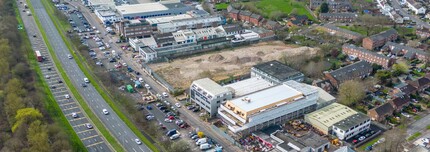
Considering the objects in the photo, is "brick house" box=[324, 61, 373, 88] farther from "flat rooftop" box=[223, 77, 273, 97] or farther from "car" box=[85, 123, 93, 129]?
"car" box=[85, 123, 93, 129]

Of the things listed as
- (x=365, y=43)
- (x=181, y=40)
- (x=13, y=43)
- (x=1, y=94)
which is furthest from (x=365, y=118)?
(x=13, y=43)

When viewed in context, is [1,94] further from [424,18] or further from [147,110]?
[424,18]

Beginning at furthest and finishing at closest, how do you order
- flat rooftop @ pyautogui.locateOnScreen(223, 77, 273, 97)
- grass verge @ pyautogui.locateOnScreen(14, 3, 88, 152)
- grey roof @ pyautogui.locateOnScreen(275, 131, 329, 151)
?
flat rooftop @ pyautogui.locateOnScreen(223, 77, 273, 97)
grass verge @ pyautogui.locateOnScreen(14, 3, 88, 152)
grey roof @ pyautogui.locateOnScreen(275, 131, 329, 151)

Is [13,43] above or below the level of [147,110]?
above

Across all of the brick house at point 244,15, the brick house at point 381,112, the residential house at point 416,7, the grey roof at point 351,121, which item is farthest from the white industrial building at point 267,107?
the residential house at point 416,7

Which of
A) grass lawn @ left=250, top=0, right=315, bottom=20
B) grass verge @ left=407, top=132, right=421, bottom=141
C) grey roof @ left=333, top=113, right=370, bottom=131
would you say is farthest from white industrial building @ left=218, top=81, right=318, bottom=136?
grass lawn @ left=250, top=0, right=315, bottom=20

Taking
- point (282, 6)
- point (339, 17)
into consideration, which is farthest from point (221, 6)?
point (339, 17)

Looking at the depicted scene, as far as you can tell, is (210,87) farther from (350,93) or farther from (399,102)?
(399,102)
